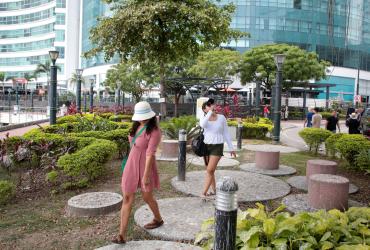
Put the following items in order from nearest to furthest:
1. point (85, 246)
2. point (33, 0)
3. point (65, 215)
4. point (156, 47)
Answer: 1. point (85, 246)
2. point (65, 215)
3. point (156, 47)
4. point (33, 0)

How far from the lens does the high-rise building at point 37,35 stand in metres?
76.1

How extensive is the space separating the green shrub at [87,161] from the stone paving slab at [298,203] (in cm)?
349

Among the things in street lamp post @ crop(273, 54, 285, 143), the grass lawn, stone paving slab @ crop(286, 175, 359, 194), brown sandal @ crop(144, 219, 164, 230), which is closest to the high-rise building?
street lamp post @ crop(273, 54, 285, 143)

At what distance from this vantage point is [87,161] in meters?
7.12

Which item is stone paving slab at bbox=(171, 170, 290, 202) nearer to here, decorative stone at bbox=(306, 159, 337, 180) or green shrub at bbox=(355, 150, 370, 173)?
decorative stone at bbox=(306, 159, 337, 180)

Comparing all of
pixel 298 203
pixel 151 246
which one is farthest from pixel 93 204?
pixel 298 203

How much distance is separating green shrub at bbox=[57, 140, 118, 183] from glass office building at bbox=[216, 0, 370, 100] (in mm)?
50252

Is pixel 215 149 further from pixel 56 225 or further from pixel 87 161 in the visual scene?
pixel 56 225

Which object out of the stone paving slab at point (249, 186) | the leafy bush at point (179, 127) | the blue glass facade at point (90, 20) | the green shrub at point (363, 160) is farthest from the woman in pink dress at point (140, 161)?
the blue glass facade at point (90, 20)

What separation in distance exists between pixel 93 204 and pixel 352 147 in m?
6.61

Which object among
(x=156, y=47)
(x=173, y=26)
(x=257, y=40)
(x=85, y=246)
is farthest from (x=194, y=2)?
(x=257, y=40)

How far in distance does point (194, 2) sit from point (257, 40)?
161 ft

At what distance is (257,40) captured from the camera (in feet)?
188

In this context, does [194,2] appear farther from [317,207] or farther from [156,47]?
[317,207]
